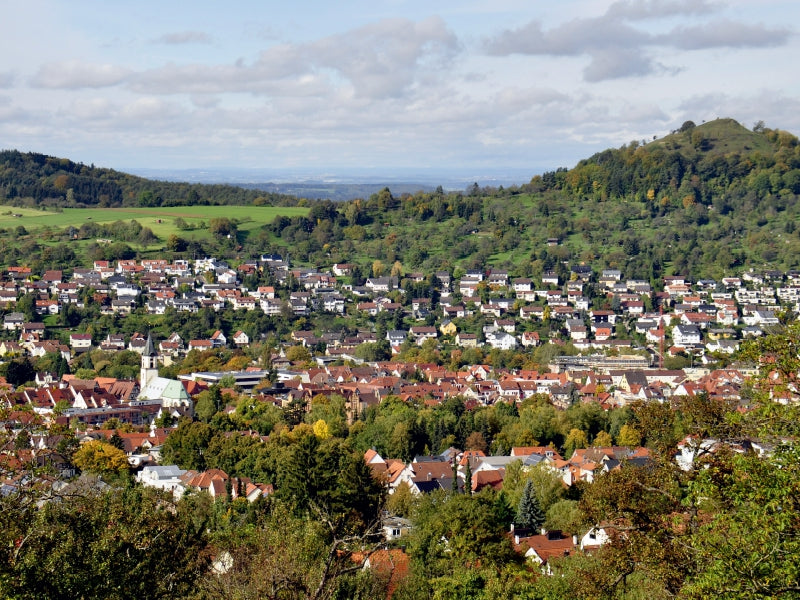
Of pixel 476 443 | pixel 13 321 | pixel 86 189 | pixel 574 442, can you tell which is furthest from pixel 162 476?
pixel 86 189

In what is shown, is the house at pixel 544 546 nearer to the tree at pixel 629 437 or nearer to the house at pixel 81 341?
the tree at pixel 629 437

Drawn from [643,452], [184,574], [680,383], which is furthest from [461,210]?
[184,574]

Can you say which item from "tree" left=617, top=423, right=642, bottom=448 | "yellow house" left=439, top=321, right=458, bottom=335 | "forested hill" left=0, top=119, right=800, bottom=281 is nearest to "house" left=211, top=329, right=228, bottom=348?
"yellow house" left=439, top=321, right=458, bottom=335

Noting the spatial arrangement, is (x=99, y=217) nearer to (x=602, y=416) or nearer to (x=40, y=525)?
(x=602, y=416)

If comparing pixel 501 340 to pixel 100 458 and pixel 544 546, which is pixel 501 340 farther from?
pixel 544 546

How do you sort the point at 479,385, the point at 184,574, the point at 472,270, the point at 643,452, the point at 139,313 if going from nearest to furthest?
the point at 184,574
the point at 643,452
the point at 479,385
the point at 139,313
the point at 472,270

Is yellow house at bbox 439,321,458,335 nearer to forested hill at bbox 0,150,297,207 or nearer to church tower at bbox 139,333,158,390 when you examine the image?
church tower at bbox 139,333,158,390
